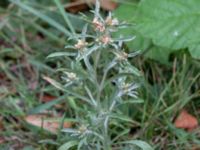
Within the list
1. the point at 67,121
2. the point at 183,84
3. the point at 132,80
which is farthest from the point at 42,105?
the point at 183,84

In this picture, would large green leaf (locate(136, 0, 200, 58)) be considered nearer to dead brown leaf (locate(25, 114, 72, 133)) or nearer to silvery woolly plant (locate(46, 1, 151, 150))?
silvery woolly plant (locate(46, 1, 151, 150))

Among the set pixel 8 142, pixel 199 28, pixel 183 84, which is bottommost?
pixel 8 142

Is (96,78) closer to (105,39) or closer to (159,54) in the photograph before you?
(105,39)

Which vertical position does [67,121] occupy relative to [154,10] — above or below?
below

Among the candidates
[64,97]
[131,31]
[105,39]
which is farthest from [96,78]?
[131,31]

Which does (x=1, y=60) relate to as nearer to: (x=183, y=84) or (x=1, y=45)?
(x=1, y=45)

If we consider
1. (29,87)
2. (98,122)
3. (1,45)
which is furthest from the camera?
(1,45)

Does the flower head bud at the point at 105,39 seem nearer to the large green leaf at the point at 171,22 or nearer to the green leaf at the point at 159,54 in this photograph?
the large green leaf at the point at 171,22

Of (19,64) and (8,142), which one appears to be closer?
(8,142)
